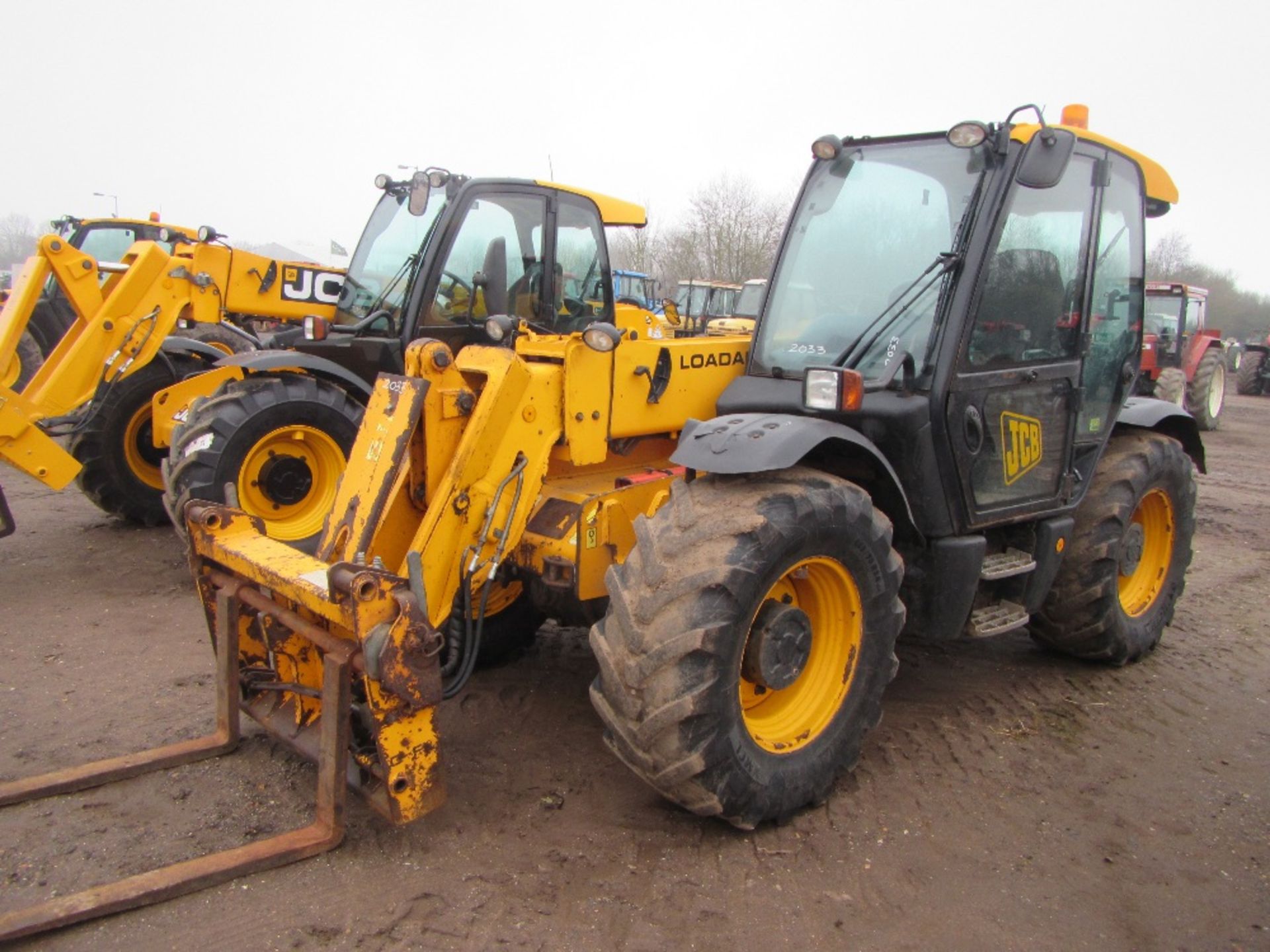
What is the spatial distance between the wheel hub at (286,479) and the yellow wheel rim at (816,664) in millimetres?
3585

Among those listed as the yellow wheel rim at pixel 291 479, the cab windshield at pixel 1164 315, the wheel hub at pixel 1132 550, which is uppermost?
the cab windshield at pixel 1164 315

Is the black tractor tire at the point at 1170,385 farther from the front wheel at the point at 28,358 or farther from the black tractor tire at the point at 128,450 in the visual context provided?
the front wheel at the point at 28,358

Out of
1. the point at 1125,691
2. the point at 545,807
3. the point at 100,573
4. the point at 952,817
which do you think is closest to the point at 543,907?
the point at 545,807

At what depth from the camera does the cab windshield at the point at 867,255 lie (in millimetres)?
3721

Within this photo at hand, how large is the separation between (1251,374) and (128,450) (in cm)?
2639

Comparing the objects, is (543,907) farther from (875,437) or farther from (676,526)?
(875,437)

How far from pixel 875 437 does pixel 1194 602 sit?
12.5 feet

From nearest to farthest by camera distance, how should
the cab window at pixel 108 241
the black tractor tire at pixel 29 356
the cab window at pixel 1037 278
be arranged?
the cab window at pixel 1037 278 → the black tractor tire at pixel 29 356 → the cab window at pixel 108 241

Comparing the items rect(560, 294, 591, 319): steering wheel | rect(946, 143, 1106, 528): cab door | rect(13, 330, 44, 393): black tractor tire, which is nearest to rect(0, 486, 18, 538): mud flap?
rect(560, 294, 591, 319): steering wheel

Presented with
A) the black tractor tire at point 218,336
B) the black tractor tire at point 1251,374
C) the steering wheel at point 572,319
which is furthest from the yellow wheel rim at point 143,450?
the black tractor tire at point 1251,374

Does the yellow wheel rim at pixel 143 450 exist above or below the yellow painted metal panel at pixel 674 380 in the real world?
below

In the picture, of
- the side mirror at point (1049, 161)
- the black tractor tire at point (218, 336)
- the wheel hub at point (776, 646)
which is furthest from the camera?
the black tractor tire at point (218, 336)

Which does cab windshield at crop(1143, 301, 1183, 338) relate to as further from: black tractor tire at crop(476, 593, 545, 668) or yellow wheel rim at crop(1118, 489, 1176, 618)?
black tractor tire at crop(476, 593, 545, 668)

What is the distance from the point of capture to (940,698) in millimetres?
4379
